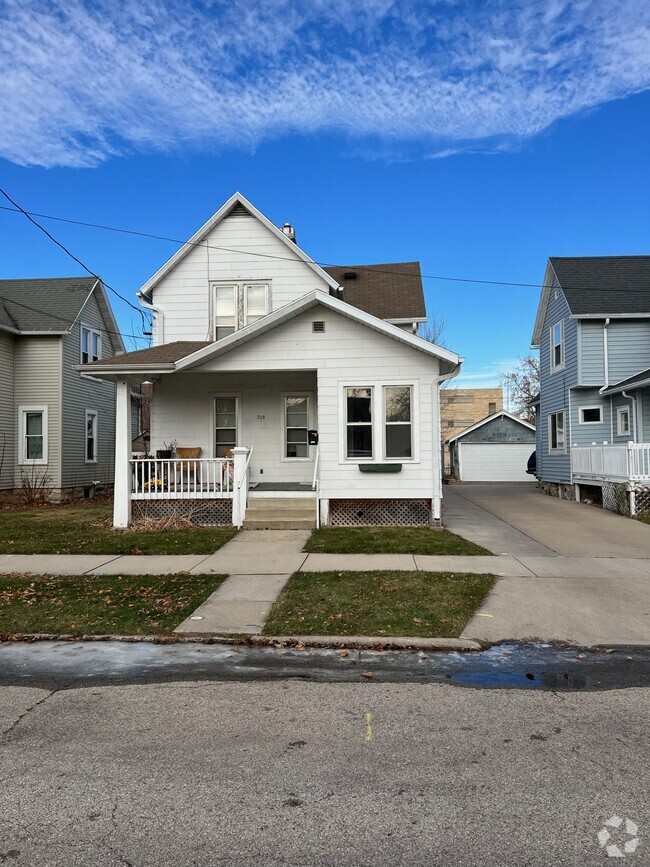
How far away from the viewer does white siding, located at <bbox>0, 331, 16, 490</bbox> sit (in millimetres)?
20094

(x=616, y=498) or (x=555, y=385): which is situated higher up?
(x=555, y=385)

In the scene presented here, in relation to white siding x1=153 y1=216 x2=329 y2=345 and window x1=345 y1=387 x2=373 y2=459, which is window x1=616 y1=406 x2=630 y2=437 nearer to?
white siding x1=153 y1=216 x2=329 y2=345

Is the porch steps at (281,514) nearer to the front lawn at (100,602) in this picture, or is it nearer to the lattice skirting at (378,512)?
the lattice skirting at (378,512)

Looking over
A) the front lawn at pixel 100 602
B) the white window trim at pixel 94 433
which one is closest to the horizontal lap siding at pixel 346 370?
the front lawn at pixel 100 602

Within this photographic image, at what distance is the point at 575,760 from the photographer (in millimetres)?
3496

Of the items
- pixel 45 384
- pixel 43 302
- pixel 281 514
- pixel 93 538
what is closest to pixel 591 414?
pixel 281 514

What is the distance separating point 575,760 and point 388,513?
31.9 ft

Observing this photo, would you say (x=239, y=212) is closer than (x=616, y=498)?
No

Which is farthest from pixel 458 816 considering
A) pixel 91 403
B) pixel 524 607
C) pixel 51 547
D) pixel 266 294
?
pixel 91 403

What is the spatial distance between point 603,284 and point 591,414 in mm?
4497

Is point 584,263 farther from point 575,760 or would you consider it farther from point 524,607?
point 575,760

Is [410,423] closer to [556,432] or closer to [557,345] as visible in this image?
[557,345]

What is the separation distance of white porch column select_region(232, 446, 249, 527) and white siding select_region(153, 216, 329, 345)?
481cm

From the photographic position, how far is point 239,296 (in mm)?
16203
